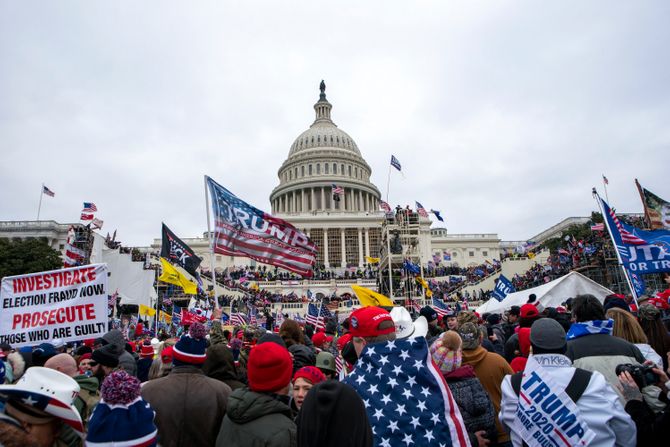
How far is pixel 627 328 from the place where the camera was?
438 centimetres

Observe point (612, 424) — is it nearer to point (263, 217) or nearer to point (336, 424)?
point (336, 424)

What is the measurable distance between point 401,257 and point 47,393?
36055mm

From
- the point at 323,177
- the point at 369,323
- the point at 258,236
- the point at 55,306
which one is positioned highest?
the point at 323,177

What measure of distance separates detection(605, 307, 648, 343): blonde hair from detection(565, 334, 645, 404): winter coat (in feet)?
0.99

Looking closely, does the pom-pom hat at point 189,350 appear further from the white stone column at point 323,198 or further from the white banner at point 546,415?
the white stone column at point 323,198

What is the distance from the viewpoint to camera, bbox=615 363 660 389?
118 inches

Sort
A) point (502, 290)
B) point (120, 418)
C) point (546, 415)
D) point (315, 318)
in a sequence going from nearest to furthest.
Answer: point (120, 418) → point (546, 415) → point (315, 318) → point (502, 290)

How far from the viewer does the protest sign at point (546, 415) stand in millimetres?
3020

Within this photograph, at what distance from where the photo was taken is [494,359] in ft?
14.9

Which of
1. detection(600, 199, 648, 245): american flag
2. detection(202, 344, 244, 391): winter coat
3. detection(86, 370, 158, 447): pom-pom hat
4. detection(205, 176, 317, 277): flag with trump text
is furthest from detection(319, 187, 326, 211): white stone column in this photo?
detection(86, 370, 158, 447): pom-pom hat

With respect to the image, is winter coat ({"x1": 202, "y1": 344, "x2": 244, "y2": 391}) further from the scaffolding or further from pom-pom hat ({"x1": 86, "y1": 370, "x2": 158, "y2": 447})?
the scaffolding

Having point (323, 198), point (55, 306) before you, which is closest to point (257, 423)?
point (55, 306)

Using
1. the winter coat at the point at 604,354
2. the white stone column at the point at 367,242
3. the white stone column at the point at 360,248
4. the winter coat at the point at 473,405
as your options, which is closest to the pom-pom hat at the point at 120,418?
the winter coat at the point at 473,405

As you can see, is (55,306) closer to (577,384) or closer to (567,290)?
(577,384)
